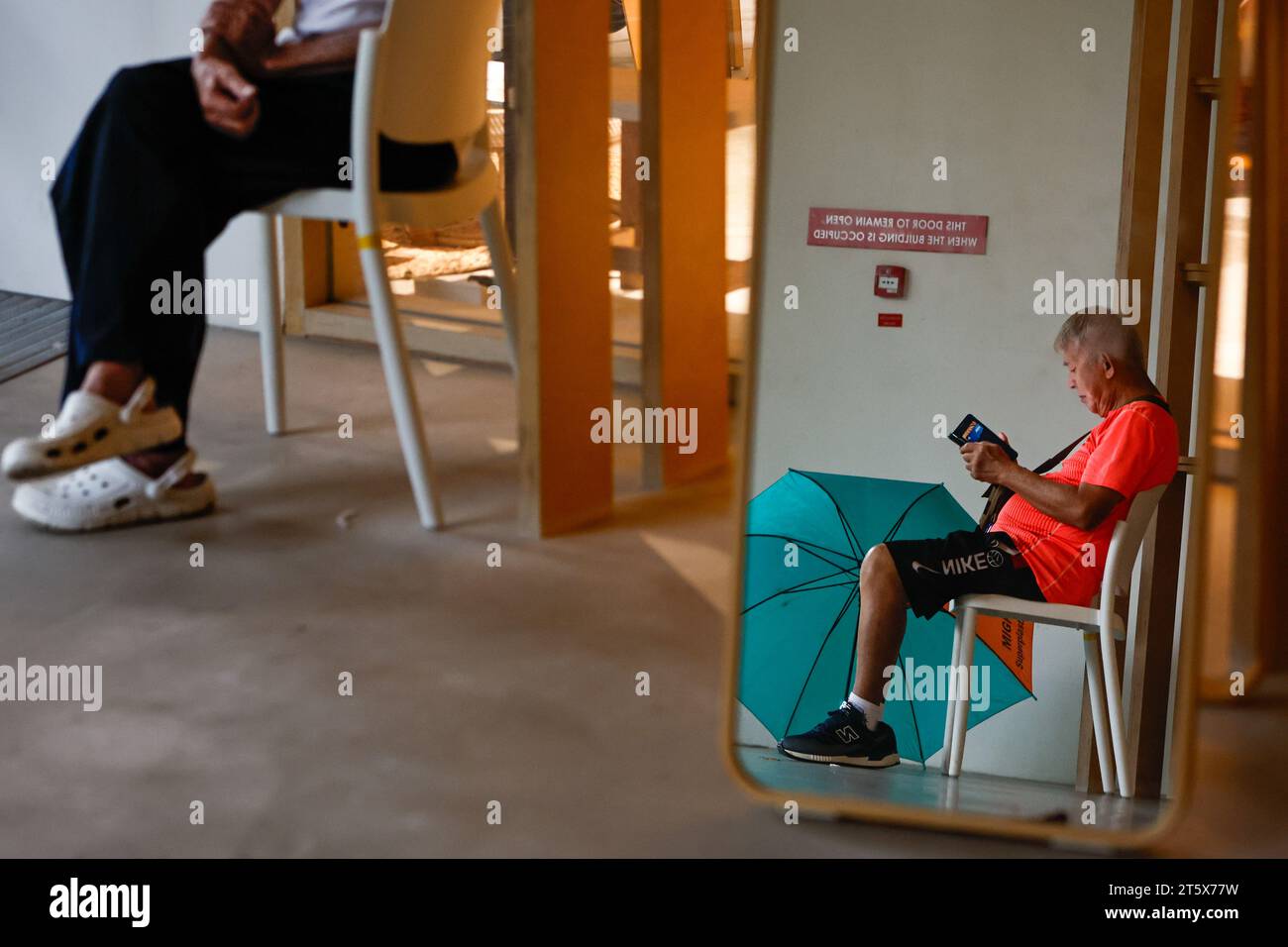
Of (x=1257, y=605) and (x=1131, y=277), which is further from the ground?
(x=1131, y=277)

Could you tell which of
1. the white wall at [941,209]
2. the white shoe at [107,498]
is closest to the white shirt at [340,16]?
the white shoe at [107,498]

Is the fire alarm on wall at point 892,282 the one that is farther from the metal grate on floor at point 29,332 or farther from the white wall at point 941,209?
the metal grate on floor at point 29,332

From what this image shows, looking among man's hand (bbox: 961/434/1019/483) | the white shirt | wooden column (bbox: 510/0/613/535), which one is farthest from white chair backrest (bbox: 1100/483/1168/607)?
the white shirt

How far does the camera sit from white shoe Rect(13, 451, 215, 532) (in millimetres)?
2117

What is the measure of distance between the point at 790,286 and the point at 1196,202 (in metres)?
0.38

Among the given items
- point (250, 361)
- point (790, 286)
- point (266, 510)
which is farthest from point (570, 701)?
point (250, 361)

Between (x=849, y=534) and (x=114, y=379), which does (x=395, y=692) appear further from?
(x=114, y=379)

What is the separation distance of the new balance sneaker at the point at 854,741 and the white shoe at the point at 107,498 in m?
1.21

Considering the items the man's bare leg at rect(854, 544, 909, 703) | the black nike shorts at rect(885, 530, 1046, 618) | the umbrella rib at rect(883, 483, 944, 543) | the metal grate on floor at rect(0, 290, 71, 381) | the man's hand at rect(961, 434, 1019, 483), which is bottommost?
the man's bare leg at rect(854, 544, 909, 703)

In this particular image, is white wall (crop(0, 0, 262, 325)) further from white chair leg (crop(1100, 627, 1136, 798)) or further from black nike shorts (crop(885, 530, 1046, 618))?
white chair leg (crop(1100, 627, 1136, 798))

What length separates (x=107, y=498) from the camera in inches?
83.8

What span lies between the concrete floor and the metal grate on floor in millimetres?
448
